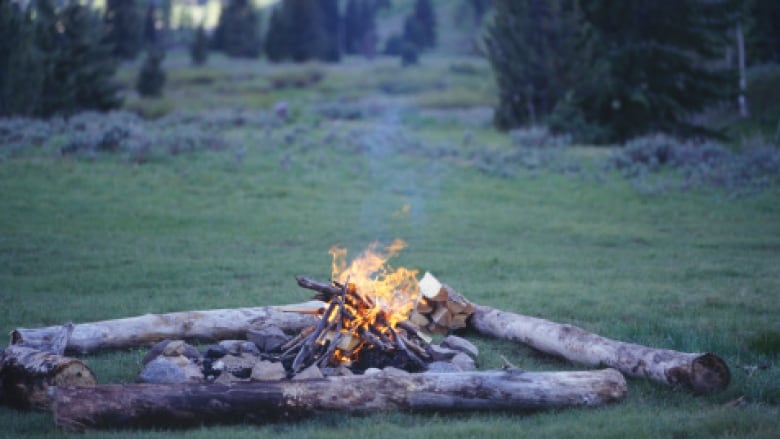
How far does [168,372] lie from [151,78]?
49329mm

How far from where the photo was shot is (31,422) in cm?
717

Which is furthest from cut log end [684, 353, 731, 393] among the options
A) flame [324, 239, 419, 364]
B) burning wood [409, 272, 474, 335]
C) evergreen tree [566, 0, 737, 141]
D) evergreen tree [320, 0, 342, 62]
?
evergreen tree [320, 0, 342, 62]

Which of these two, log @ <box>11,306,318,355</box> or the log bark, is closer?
the log bark

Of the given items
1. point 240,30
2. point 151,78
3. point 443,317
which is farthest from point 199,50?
point 443,317

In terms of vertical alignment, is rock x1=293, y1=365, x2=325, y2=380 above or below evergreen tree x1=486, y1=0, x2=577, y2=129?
below

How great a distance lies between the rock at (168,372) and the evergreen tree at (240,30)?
85.3 m

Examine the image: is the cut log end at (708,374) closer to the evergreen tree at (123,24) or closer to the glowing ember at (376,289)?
the glowing ember at (376,289)

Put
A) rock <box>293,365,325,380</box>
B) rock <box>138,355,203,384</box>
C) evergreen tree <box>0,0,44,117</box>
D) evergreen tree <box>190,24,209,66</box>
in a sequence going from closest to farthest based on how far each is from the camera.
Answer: rock <box>293,365,325,380</box>
rock <box>138,355,203,384</box>
evergreen tree <box>0,0,44,117</box>
evergreen tree <box>190,24,209,66</box>

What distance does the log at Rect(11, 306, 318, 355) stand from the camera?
9.19 m

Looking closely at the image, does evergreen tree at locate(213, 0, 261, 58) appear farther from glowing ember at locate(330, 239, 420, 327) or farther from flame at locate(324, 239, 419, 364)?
flame at locate(324, 239, 419, 364)

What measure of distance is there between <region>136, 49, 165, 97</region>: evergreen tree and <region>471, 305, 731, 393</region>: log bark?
47.5 metres

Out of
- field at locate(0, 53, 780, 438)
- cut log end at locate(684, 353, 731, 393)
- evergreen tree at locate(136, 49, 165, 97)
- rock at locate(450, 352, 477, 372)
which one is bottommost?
field at locate(0, 53, 780, 438)

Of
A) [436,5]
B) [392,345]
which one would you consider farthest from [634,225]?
[436,5]

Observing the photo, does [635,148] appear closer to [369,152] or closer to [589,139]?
[589,139]
